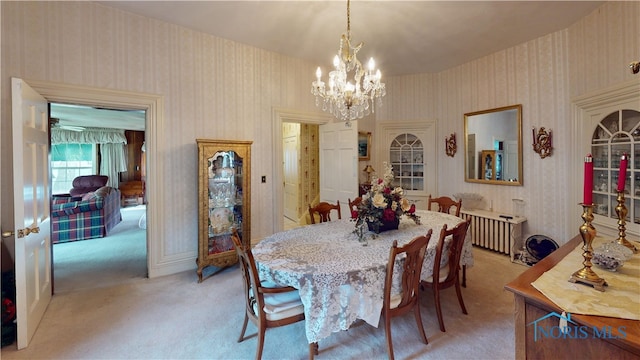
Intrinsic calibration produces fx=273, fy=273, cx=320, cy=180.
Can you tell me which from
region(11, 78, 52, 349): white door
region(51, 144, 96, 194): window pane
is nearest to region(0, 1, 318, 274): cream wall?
region(11, 78, 52, 349): white door

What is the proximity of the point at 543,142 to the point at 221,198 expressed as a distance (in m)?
4.18

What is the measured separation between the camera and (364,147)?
17.0ft

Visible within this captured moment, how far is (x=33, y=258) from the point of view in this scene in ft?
7.18

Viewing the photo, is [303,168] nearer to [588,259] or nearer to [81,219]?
[81,219]

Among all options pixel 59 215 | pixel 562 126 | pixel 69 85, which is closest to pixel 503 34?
pixel 562 126

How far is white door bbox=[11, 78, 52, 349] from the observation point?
6.26 ft

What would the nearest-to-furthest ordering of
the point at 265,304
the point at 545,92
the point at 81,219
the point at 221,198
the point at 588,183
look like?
the point at 588,183 < the point at 265,304 < the point at 221,198 < the point at 545,92 < the point at 81,219

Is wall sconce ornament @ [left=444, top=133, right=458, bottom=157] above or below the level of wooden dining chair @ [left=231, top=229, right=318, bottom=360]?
above

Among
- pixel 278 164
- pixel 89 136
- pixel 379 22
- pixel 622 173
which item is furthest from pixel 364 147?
pixel 89 136

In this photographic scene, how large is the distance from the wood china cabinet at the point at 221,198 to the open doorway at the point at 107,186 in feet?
3.02

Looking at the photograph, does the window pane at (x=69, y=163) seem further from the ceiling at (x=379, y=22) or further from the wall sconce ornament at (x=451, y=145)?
the wall sconce ornament at (x=451, y=145)

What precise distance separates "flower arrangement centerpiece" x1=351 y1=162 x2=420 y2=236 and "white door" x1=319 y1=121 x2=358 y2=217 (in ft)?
5.73

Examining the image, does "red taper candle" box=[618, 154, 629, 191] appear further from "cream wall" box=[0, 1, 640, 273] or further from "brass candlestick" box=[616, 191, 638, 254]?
"cream wall" box=[0, 1, 640, 273]

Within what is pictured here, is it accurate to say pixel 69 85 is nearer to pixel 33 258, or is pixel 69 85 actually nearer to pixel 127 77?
pixel 127 77
